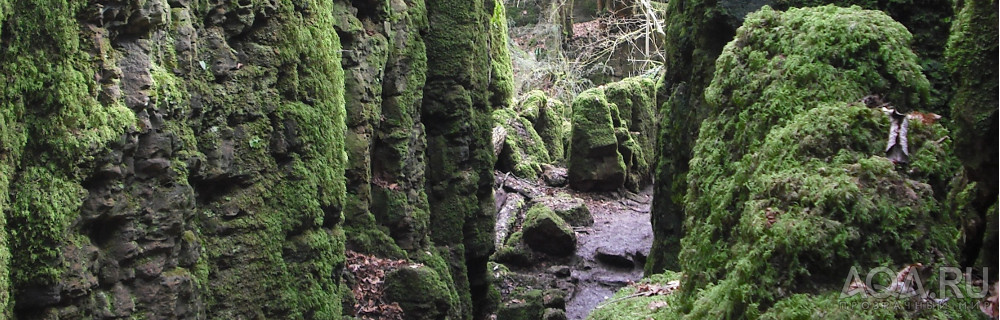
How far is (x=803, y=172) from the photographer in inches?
102

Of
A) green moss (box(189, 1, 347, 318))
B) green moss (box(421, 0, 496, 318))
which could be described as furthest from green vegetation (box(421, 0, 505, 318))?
green moss (box(189, 1, 347, 318))

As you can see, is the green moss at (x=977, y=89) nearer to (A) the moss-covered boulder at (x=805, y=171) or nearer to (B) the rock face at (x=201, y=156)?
(A) the moss-covered boulder at (x=805, y=171)

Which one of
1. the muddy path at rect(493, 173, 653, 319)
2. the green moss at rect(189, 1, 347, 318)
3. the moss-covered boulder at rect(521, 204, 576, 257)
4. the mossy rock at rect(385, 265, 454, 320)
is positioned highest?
the green moss at rect(189, 1, 347, 318)

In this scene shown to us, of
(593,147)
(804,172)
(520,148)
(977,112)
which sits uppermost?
(977,112)

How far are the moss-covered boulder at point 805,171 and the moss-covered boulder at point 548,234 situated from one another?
15.1 meters

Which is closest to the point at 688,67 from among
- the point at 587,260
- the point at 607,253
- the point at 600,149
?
the point at 607,253

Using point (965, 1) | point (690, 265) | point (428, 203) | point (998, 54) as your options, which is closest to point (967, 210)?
point (998, 54)

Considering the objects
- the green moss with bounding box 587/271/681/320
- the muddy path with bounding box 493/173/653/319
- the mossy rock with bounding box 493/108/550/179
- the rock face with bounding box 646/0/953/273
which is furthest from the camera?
the mossy rock with bounding box 493/108/550/179

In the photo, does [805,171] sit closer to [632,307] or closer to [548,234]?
[632,307]

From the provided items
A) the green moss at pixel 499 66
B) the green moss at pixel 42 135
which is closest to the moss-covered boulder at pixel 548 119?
the green moss at pixel 499 66

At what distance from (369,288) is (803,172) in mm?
8111

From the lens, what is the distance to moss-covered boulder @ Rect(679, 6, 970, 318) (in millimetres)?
2330

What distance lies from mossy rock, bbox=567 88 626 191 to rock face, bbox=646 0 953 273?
10.0 meters

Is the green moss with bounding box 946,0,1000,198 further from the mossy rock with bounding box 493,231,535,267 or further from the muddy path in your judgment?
the mossy rock with bounding box 493,231,535,267
